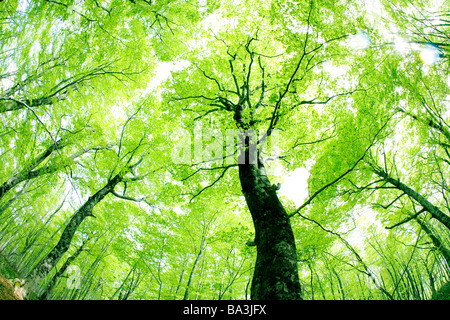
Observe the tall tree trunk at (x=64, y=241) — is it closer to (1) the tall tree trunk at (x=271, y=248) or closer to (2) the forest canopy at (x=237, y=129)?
(2) the forest canopy at (x=237, y=129)

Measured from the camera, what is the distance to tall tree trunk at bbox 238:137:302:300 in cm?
196

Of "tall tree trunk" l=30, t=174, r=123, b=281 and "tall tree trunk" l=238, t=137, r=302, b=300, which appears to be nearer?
"tall tree trunk" l=238, t=137, r=302, b=300

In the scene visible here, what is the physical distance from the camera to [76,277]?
35.2 ft

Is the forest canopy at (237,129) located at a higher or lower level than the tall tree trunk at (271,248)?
higher

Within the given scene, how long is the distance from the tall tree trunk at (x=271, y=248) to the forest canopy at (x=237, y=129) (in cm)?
2

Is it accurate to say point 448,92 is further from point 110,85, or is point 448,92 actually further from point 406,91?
point 110,85

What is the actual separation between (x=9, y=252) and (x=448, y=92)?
13.2 m

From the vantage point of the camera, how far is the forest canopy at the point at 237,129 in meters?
3.47

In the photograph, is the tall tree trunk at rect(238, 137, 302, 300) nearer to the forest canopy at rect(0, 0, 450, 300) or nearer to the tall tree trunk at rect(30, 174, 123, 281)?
the forest canopy at rect(0, 0, 450, 300)

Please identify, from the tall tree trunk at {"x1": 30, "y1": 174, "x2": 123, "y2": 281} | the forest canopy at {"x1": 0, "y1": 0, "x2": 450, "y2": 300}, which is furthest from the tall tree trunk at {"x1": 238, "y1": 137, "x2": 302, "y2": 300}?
the tall tree trunk at {"x1": 30, "y1": 174, "x2": 123, "y2": 281}

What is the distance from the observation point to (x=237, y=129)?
4727mm

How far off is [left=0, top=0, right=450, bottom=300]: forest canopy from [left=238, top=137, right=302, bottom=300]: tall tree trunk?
0.02 meters

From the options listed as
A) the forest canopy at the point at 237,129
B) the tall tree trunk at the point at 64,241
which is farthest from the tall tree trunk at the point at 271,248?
the tall tree trunk at the point at 64,241
